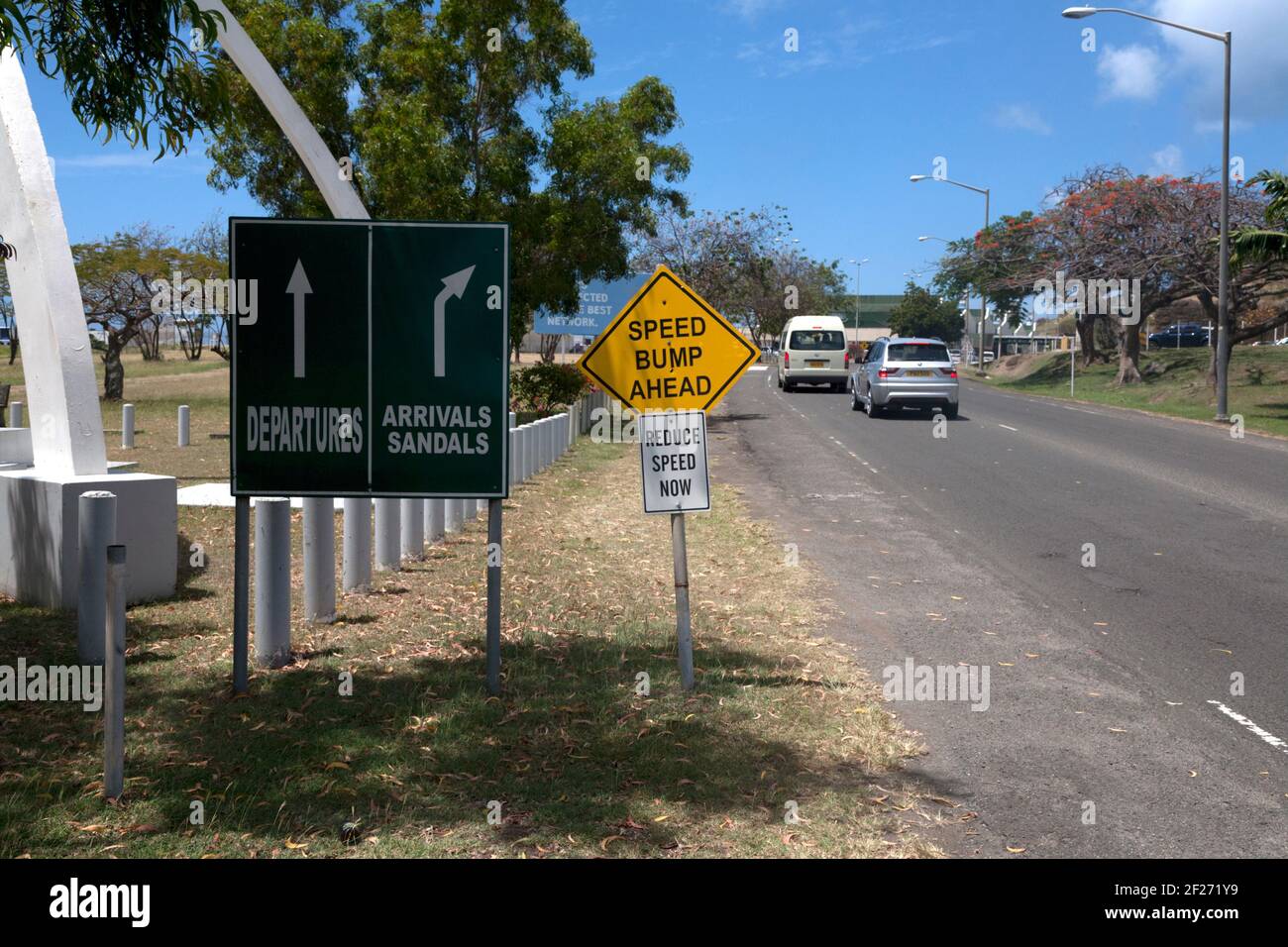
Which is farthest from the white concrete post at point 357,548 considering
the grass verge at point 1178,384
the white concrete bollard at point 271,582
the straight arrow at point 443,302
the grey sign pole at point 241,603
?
the grass verge at point 1178,384

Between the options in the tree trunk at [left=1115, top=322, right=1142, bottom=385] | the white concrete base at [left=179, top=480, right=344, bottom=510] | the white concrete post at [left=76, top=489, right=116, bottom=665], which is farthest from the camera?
the tree trunk at [left=1115, top=322, right=1142, bottom=385]

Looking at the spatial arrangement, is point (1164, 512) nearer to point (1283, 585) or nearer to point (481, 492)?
point (1283, 585)

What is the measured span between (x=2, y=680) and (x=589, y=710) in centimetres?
320

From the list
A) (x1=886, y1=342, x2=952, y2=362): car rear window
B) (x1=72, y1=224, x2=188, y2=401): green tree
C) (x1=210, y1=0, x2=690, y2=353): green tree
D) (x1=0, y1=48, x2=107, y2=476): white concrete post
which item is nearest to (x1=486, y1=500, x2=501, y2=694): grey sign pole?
(x1=0, y1=48, x2=107, y2=476): white concrete post

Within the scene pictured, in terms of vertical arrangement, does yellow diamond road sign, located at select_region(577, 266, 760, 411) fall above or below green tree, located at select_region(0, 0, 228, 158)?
below

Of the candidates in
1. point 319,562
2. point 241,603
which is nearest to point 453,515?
point 319,562

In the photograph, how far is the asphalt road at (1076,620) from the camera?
16.7 feet

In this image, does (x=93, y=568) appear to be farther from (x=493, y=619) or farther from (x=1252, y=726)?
(x=1252, y=726)

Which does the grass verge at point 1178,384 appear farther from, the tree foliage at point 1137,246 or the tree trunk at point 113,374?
the tree trunk at point 113,374

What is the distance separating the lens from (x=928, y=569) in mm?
10438

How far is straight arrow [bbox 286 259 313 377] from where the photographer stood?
22.3 ft

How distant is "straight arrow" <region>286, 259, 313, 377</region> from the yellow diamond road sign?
155cm

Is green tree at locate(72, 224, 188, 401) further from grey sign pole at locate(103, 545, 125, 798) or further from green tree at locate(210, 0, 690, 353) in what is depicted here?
grey sign pole at locate(103, 545, 125, 798)

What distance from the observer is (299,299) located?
6.82 meters
